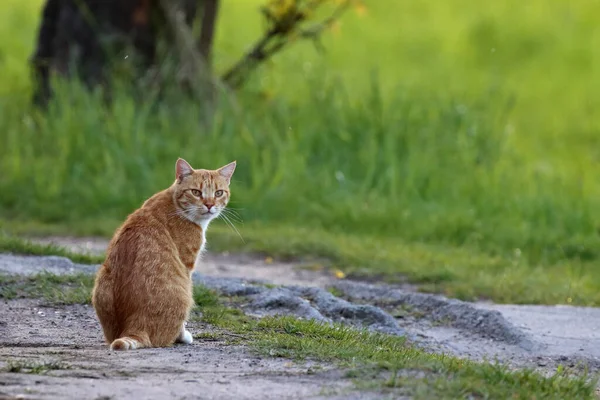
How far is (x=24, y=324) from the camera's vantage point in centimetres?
704

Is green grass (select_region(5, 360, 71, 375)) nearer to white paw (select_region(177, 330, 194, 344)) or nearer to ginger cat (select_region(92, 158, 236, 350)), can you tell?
ginger cat (select_region(92, 158, 236, 350))

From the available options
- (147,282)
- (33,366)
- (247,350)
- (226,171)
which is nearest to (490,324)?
(226,171)

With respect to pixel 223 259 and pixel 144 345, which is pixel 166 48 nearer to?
pixel 223 259

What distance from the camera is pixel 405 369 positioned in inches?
219

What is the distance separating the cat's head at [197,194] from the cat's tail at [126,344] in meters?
0.92

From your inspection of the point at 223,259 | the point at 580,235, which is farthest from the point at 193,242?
the point at 580,235

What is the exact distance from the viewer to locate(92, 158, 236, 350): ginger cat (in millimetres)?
6043

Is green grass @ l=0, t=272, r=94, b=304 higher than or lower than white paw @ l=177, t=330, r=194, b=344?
lower

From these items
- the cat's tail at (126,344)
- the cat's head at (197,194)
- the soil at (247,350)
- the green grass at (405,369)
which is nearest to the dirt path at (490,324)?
the soil at (247,350)

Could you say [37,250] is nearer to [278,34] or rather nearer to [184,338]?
[184,338]

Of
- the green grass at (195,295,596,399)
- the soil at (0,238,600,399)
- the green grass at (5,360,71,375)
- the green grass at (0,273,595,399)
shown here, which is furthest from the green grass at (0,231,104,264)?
the green grass at (5,360,71,375)

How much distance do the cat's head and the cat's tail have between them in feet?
3.02

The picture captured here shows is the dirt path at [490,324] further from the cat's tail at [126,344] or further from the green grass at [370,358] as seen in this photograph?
the cat's tail at [126,344]

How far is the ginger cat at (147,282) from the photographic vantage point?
6043 millimetres
